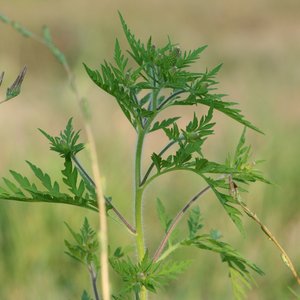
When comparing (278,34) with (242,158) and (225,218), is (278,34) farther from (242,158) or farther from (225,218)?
(242,158)

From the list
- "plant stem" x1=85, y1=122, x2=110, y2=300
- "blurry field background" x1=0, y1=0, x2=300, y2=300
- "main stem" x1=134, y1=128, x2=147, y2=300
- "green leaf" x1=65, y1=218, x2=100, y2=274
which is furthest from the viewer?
"blurry field background" x1=0, y1=0, x2=300, y2=300

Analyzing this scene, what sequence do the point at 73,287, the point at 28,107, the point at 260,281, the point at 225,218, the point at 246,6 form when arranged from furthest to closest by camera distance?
the point at 246,6 < the point at 28,107 < the point at 225,218 < the point at 260,281 < the point at 73,287

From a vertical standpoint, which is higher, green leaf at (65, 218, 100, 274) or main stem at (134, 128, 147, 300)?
main stem at (134, 128, 147, 300)

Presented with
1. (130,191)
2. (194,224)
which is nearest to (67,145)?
(194,224)

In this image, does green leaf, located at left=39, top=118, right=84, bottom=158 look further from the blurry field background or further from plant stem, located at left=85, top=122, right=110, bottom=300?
plant stem, located at left=85, top=122, right=110, bottom=300

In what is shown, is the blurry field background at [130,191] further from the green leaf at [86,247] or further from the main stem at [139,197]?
the green leaf at [86,247]

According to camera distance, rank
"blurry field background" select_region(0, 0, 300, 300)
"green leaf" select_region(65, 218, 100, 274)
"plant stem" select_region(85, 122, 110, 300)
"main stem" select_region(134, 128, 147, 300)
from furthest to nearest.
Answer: "blurry field background" select_region(0, 0, 300, 300), "green leaf" select_region(65, 218, 100, 274), "main stem" select_region(134, 128, 147, 300), "plant stem" select_region(85, 122, 110, 300)

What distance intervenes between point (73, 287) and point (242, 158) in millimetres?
1712

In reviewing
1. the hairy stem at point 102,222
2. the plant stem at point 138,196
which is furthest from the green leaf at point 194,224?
the hairy stem at point 102,222

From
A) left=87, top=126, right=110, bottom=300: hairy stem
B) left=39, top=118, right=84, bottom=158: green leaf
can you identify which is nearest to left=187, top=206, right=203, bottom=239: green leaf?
left=39, top=118, right=84, bottom=158: green leaf

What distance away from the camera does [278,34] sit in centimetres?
1582

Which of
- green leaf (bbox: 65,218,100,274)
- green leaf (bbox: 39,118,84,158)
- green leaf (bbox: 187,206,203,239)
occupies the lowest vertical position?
green leaf (bbox: 65,218,100,274)

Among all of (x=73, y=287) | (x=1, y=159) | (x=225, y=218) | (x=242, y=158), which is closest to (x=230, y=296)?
(x=73, y=287)

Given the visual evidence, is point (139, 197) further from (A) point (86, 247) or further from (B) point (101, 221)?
(B) point (101, 221)
